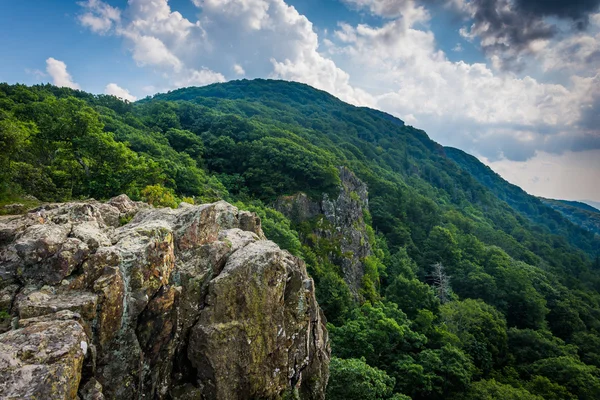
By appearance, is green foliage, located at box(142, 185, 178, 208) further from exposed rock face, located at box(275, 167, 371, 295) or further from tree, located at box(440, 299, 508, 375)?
tree, located at box(440, 299, 508, 375)

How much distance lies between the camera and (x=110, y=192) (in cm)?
2931

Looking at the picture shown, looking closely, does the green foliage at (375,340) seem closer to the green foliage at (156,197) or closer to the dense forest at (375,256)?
the dense forest at (375,256)

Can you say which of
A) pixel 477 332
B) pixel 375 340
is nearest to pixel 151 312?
pixel 375 340

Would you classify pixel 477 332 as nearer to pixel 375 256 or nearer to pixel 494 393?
pixel 494 393

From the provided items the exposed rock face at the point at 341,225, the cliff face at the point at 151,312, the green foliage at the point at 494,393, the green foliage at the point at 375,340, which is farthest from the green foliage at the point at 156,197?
the green foliage at the point at 494,393

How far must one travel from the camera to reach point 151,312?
11023 millimetres

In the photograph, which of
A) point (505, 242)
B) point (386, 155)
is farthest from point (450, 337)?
point (386, 155)

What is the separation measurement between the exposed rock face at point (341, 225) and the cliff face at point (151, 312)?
125ft

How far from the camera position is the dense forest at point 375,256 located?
28.7 m

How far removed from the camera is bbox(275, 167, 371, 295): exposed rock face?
2077 inches

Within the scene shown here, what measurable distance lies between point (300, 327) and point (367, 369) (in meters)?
13.0

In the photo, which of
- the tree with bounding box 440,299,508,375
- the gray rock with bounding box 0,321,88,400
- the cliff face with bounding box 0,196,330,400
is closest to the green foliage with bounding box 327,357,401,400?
the cliff face with bounding box 0,196,330,400

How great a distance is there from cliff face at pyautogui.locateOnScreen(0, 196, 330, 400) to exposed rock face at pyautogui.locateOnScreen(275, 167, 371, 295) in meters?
38.2

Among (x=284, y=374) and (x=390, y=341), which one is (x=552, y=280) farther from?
(x=284, y=374)
